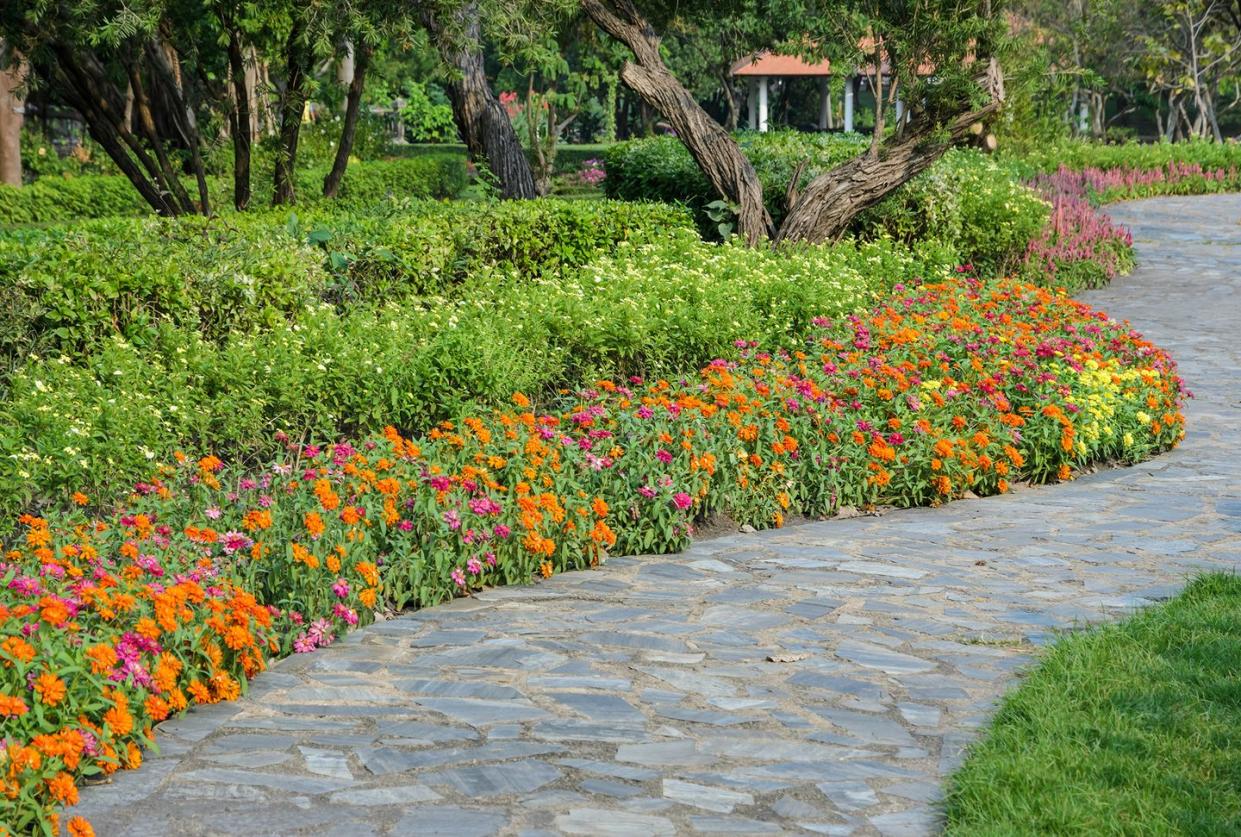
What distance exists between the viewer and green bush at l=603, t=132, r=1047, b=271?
13.9 metres

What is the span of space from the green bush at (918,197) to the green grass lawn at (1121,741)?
9141mm

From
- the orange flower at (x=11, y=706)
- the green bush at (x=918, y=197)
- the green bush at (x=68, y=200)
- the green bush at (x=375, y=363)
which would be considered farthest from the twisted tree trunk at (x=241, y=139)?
the orange flower at (x=11, y=706)

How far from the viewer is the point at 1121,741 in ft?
13.4

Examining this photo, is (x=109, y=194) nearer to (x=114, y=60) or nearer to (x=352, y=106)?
(x=114, y=60)

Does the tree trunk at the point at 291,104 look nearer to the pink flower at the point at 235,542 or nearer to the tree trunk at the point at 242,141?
the tree trunk at the point at 242,141

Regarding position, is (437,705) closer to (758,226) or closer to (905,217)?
(758,226)

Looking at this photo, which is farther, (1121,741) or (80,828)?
(1121,741)

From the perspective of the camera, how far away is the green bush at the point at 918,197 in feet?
45.7

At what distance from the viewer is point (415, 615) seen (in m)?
5.43

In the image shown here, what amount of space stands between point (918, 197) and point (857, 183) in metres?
1.15

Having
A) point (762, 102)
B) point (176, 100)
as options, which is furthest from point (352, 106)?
point (762, 102)

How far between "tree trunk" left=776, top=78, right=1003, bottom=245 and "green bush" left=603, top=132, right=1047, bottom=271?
0.58 meters

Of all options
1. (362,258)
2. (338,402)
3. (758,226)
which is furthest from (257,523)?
(758,226)

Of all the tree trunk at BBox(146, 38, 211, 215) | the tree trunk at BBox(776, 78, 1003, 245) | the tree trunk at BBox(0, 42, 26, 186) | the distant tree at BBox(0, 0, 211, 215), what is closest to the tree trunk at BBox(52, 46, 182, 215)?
the distant tree at BBox(0, 0, 211, 215)
